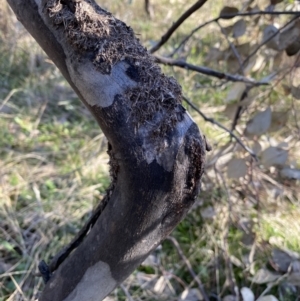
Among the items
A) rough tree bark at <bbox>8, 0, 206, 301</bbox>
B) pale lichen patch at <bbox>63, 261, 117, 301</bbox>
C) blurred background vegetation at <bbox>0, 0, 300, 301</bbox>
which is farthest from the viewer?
blurred background vegetation at <bbox>0, 0, 300, 301</bbox>

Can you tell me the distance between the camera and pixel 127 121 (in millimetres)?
496

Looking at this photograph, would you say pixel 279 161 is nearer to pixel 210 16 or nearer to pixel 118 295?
pixel 118 295

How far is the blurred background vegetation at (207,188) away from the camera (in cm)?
113

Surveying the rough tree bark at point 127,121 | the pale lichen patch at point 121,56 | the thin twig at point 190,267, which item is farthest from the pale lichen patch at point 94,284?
the thin twig at point 190,267

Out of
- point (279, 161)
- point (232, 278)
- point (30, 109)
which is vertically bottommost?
point (232, 278)

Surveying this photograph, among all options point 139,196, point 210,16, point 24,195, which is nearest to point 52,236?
point 24,195

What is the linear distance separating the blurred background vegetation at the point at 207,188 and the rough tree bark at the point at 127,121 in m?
0.52

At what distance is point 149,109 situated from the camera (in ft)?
1.62

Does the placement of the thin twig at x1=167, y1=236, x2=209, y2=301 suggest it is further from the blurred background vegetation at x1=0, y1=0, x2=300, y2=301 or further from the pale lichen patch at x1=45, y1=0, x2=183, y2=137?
the pale lichen patch at x1=45, y1=0, x2=183, y2=137

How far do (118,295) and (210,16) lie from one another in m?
2.27

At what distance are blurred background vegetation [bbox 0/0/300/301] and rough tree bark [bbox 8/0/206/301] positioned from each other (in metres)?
0.52

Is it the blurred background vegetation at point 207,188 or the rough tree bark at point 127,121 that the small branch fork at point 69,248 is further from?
the blurred background vegetation at point 207,188

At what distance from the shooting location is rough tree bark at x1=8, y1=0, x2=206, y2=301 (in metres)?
0.49

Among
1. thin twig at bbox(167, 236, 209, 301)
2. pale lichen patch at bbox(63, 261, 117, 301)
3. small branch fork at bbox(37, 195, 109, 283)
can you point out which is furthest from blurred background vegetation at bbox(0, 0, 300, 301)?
pale lichen patch at bbox(63, 261, 117, 301)
